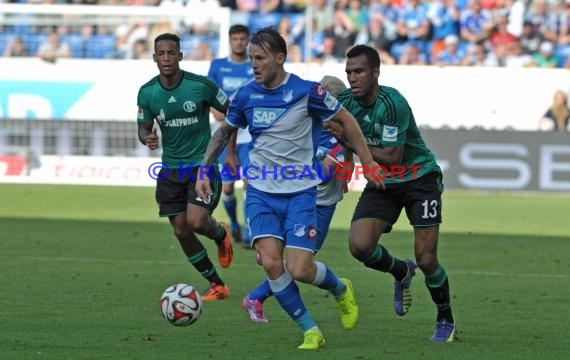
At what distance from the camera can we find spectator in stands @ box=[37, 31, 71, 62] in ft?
68.6

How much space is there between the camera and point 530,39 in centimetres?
2417

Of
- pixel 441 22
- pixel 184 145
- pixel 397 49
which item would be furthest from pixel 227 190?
pixel 441 22

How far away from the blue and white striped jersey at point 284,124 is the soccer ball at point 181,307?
3.07ft

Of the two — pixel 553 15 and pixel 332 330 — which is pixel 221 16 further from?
pixel 332 330

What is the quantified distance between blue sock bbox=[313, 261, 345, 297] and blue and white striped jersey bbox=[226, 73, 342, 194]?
1.92 feet

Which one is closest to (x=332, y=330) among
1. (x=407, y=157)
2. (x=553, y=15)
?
(x=407, y=157)

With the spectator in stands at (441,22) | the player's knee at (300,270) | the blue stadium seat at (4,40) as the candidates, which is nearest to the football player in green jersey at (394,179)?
the player's knee at (300,270)

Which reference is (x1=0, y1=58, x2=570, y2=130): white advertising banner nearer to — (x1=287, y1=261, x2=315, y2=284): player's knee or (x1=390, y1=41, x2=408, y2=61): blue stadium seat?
(x1=390, y1=41, x2=408, y2=61): blue stadium seat

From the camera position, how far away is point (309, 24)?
823 inches

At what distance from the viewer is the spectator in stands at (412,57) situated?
23.8 metres

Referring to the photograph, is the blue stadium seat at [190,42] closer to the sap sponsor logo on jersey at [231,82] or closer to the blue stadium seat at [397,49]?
the blue stadium seat at [397,49]

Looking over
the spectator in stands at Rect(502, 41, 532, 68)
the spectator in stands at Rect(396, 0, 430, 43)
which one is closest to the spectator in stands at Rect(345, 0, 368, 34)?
the spectator in stands at Rect(396, 0, 430, 43)

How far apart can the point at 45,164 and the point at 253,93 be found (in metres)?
12.9

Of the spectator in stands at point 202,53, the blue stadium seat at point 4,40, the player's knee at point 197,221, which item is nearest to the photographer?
the player's knee at point 197,221
